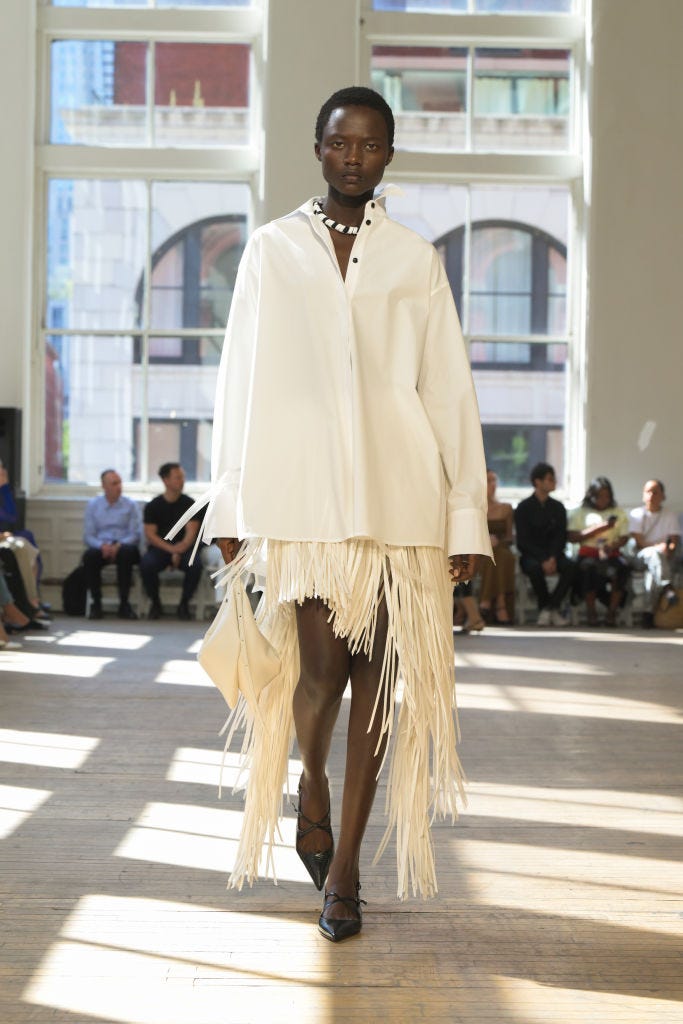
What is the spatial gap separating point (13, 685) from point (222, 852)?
2808 mm

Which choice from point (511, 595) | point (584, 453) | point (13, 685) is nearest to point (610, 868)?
point (13, 685)

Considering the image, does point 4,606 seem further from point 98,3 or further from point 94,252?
point 98,3

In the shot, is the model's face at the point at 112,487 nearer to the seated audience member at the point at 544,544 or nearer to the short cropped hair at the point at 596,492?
the seated audience member at the point at 544,544

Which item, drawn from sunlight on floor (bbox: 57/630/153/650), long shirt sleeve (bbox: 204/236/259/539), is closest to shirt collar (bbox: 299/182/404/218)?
long shirt sleeve (bbox: 204/236/259/539)

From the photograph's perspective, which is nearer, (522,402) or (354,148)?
(354,148)

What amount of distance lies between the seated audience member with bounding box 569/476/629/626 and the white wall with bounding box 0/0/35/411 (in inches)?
158

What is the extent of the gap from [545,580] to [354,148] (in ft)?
21.8

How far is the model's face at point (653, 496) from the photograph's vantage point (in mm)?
8773

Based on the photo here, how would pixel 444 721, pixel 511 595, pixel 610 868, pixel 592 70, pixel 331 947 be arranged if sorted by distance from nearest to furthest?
pixel 331 947 → pixel 444 721 → pixel 610 868 → pixel 511 595 → pixel 592 70

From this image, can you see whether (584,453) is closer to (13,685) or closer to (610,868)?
(13,685)

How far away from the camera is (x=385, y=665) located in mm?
2217

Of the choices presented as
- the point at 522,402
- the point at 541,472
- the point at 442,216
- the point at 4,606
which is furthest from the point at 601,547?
the point at 4,606

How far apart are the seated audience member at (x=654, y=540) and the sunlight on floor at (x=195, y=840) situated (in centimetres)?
581

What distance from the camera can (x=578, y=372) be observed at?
9719 millimetres
